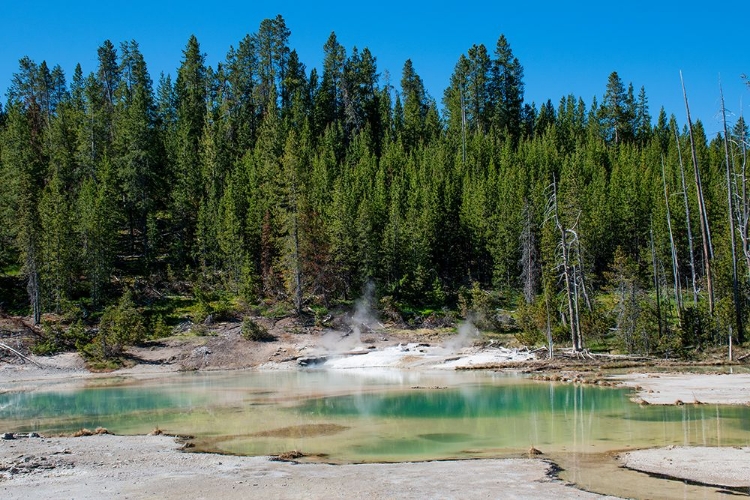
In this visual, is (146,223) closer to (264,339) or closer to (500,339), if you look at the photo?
(264,339)

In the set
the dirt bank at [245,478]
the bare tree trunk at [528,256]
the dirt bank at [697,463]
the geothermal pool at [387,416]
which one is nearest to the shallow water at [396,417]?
the geothermal pool at [387,416]

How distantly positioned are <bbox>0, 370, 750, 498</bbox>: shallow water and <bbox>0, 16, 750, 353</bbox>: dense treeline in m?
15.1

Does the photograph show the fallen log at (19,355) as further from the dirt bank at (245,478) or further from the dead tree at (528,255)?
the dead tree at (528,255)

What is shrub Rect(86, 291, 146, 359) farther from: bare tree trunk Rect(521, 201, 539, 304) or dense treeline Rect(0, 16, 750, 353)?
bare tree trunk Rect(521, 201, 539, 304)

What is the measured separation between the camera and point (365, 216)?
6053 cm

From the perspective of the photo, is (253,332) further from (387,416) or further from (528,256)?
(387,416)

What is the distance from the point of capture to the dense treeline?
4550 centimetres

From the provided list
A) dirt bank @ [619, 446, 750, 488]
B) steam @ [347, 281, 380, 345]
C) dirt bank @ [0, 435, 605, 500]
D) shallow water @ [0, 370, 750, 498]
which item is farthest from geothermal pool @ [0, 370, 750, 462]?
steam @ [347, 281, 380, 345]

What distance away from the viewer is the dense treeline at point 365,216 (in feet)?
149

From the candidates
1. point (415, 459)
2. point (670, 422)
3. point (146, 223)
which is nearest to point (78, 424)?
point (415, 459)

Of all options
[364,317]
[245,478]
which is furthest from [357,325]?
[245,478]

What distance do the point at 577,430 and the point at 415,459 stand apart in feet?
19.6

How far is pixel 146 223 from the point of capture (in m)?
69.6

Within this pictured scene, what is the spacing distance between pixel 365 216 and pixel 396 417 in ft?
129
